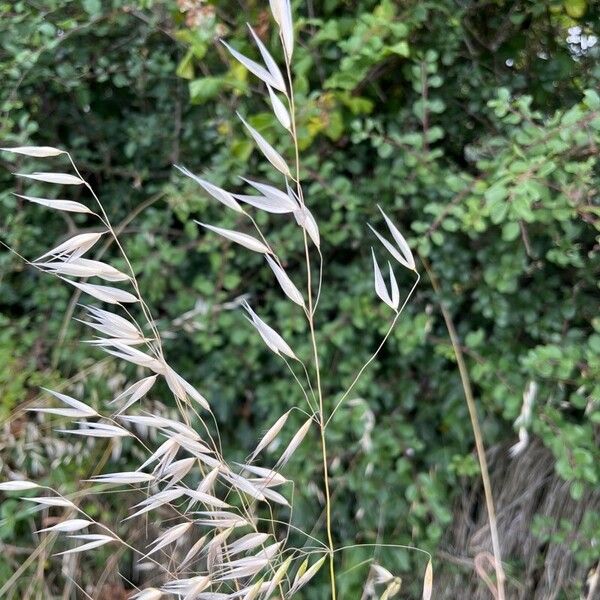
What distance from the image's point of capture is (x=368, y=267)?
4.43 feet

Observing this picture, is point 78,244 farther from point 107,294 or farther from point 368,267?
point 368,267

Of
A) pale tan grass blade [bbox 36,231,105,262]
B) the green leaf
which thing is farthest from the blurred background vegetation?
pale tan grass blade [bbox 36,231,105,262]

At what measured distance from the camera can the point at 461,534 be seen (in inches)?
53.6

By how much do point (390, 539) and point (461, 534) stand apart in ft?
0.47

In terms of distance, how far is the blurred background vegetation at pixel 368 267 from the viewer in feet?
3.92

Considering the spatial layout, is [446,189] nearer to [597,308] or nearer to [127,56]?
[597,308]

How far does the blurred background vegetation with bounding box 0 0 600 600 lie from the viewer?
3.92 feet

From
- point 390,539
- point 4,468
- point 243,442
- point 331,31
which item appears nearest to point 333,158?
point 331,31

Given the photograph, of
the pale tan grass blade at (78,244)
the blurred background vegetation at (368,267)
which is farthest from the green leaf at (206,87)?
the pale tan grass blade at (78,244)

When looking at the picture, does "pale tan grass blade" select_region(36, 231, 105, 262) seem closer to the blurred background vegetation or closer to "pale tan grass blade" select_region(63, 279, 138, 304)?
"pale tan grass blade" select_region(63, 279, 138, 304)

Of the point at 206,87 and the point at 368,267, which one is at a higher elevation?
the point at 206,87

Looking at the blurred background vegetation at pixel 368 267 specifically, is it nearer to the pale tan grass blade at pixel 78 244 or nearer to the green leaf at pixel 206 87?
the green leaf at pixel 206 87

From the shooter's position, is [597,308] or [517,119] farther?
[597,308]

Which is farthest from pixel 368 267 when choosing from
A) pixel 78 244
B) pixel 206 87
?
pixel 78 244
